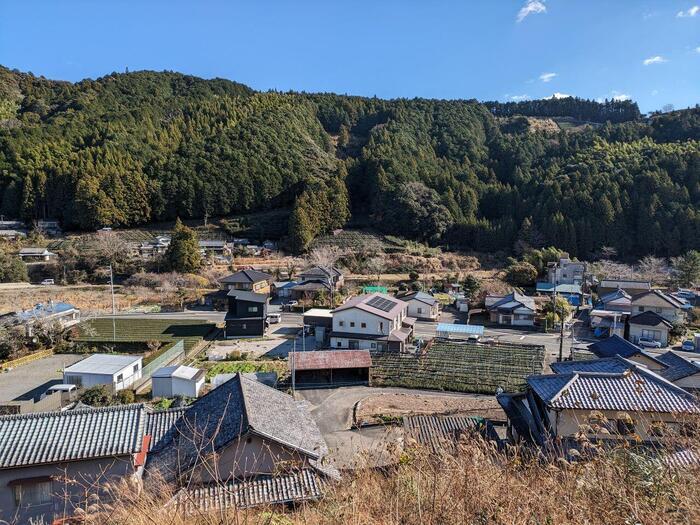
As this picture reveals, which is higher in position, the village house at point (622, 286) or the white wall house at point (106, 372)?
the village house at point (622, 286)

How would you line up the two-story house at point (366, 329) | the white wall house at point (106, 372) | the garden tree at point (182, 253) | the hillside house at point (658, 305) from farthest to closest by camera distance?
the garden tree at point (182, 253)
the hillside house at point (658, 305)
the two-story house at point (366, 329)
the white wall house at point (106, 372)

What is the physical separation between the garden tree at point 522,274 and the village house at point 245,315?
20.0 metres

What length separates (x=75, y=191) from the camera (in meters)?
41.8

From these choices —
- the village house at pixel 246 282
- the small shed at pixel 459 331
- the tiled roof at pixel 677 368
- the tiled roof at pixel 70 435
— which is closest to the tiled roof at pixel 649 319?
the small shed at pixel 459 331

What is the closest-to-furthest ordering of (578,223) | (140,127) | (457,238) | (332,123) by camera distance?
(578,223), (457,238), (140,127), (332,123)

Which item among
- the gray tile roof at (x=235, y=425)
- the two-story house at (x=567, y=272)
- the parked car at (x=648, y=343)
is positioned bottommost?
the parked car at (x=648, y=343)

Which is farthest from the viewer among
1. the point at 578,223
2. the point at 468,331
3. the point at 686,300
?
the point at 578,223

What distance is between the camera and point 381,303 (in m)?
21.5

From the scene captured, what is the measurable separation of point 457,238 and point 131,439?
139 ft

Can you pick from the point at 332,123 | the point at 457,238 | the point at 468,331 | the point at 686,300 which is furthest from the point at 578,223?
the point at 332,123

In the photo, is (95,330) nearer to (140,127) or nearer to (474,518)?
(474,518)

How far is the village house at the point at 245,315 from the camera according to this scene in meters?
22.6

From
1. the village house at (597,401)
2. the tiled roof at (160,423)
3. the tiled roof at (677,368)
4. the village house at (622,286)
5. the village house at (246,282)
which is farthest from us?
the village house at (246,282)

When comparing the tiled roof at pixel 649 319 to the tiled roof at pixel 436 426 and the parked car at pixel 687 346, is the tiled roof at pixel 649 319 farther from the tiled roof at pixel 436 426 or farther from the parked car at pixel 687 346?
the tiled roof at pixel 436 426
